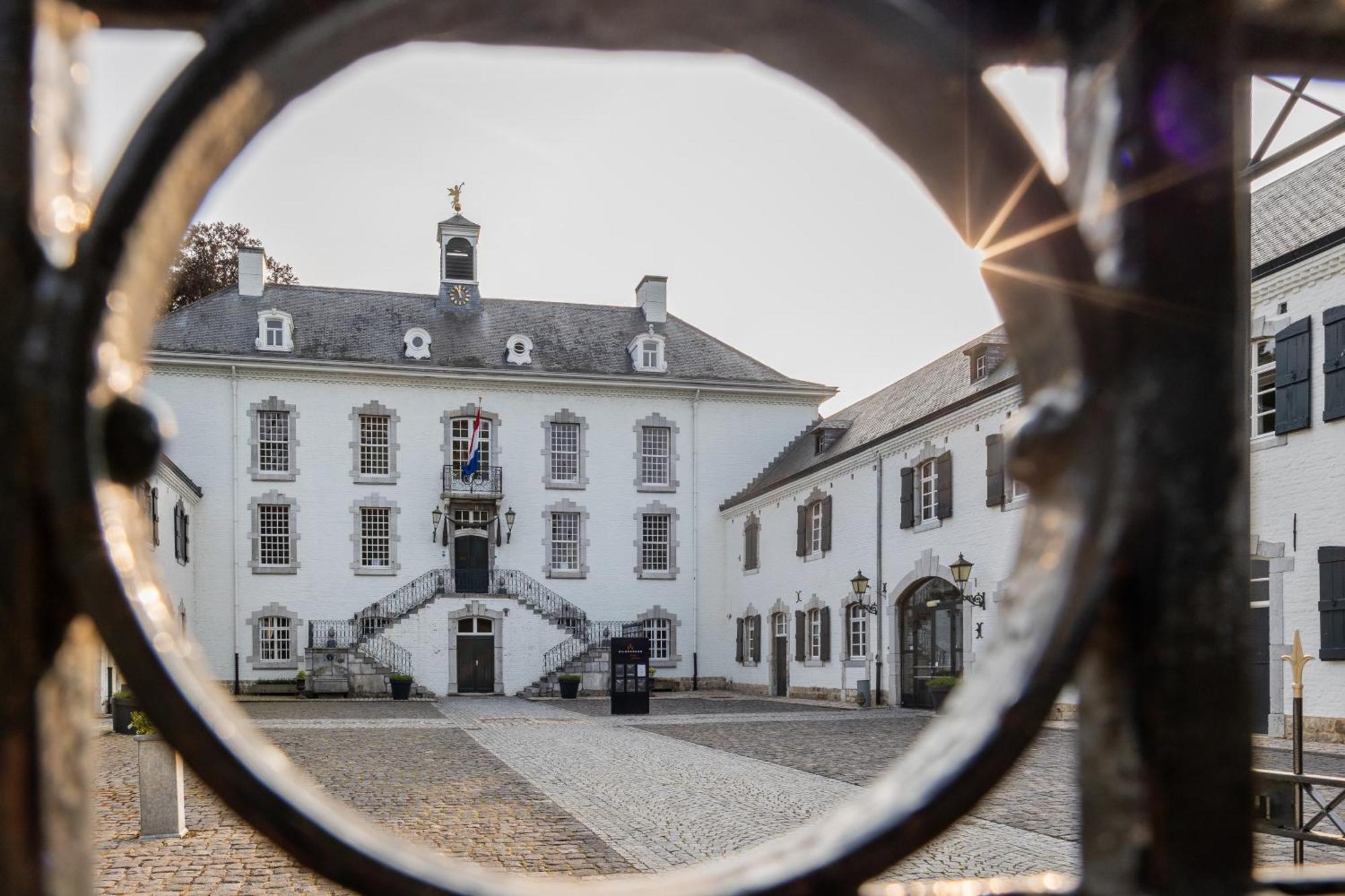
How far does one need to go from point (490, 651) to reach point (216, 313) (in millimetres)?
12958

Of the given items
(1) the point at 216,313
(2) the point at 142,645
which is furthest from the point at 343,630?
(2) the point at 142,645

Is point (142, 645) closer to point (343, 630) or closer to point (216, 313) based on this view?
point (343, 630)

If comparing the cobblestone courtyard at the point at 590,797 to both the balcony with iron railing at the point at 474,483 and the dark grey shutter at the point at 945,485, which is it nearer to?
the dark grey shutter at the point at 945,485

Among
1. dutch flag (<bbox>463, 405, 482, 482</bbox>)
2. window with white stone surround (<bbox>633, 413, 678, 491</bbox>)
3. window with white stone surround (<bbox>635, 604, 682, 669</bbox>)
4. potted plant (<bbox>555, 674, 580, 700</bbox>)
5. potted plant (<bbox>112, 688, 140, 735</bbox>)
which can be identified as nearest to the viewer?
potted plant (<bbox>112, 688, 140, 735</bbox>)

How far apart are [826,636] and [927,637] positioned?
4946mm

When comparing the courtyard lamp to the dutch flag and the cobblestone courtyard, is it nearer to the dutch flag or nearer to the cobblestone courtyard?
the cobblestone courtyard

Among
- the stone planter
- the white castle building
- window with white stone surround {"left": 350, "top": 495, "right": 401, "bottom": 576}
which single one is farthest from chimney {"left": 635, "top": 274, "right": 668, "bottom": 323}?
the stone planter

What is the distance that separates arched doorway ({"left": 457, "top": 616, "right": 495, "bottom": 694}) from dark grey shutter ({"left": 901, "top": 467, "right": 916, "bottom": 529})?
528 inches

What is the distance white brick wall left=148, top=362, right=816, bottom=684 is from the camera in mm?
32438

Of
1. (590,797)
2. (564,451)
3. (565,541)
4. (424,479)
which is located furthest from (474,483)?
(590,797)

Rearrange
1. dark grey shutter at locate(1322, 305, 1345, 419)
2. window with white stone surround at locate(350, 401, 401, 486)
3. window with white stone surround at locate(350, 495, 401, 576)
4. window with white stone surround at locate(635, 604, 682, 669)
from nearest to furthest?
dark grey shutter at locate(1322, 305, 1345, 419) → window with white stone surround at locate(350, 495, 401, 576) → window with white stone surround at locate(350, 401, 401, 486) → window with white stone surround at locate(635, 604, 682, 669)

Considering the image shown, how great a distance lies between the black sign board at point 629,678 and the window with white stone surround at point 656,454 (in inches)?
458

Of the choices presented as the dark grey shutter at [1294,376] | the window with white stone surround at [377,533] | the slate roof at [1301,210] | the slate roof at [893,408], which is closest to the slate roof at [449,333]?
the slate roof at [893,408]

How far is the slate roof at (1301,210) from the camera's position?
16.2 meters
